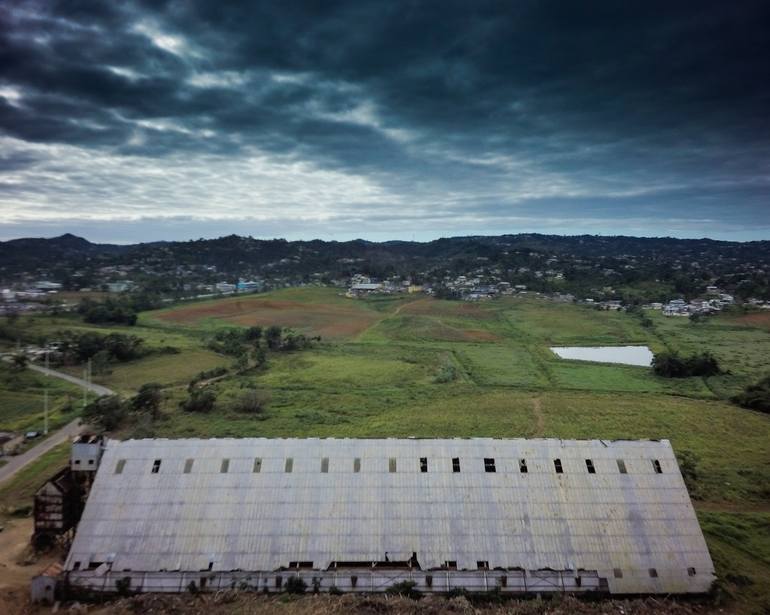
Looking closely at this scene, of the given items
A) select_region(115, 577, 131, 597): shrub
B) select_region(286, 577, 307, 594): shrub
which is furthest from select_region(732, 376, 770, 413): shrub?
select_region(115, 577, 131, 597): shrub

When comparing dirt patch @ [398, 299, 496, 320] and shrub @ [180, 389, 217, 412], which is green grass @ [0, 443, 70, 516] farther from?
dirt patch @ [398, 299, 496, 320]

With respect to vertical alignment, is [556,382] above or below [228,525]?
below

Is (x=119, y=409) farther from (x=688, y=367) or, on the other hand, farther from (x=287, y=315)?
(x=688, y=367)

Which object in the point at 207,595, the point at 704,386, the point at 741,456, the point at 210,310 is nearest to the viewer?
the point at 207,595

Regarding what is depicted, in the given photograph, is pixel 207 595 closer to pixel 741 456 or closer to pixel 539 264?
pixel 741 456

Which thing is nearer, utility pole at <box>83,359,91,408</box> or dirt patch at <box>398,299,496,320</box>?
utility pole at <box>83,359,91,408</box>

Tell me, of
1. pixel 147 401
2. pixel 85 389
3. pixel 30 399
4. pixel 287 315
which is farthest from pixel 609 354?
pixel 30 399

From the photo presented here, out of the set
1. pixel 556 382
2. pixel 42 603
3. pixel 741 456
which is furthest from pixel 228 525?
pixel 556 382
